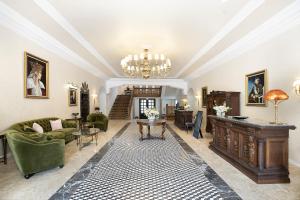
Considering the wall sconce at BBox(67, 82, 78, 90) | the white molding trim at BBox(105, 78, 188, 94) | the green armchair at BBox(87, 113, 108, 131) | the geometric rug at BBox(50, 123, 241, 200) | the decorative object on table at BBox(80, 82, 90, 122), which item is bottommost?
the geometric rug at BBox(50, 123, 241, 200)

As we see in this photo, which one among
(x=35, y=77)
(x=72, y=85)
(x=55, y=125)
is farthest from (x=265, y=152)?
(x=72, y=85)

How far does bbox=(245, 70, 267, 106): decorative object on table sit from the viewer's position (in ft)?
16.0

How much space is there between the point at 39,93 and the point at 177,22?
14.4 ft

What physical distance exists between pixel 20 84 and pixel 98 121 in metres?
4.29

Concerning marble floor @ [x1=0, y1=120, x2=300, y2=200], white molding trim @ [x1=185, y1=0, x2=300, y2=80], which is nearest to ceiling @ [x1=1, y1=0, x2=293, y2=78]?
white molding trim @ [x1=185, y1=0, x2=300, y2=80]

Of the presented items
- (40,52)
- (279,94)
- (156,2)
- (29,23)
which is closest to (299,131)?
(279,94)

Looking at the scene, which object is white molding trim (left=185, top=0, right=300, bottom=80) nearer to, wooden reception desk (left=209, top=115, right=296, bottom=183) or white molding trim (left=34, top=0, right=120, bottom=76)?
wooden reception desk (left=209, top=115, right=296, bottom=183)

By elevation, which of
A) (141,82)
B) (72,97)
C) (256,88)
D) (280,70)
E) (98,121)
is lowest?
(98,121)

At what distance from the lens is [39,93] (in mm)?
5422

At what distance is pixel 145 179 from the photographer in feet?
10.7

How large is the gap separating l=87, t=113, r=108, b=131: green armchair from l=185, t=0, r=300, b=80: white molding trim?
18.7ft

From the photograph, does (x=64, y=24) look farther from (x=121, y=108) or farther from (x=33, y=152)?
(x=121, y=108)

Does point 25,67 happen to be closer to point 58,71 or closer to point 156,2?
point 58,71

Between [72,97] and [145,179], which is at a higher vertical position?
[72,97]
